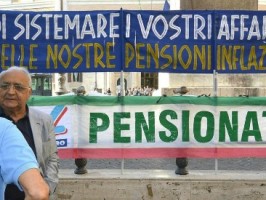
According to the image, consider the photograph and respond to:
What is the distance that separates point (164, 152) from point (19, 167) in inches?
185

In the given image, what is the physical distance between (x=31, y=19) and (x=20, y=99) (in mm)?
3161

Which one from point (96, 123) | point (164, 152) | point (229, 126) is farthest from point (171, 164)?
point (96, 123)

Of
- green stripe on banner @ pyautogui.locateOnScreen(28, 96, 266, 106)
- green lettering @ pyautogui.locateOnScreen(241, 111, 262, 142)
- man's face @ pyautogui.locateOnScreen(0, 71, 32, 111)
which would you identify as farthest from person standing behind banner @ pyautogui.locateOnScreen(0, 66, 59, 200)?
green lettering @ pyautogui.locateOnScreen(241, 111, 262, 142)

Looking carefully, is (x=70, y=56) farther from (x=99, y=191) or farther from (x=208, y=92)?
(x=208, y=92)

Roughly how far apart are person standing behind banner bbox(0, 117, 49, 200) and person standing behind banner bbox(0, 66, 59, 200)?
145cm

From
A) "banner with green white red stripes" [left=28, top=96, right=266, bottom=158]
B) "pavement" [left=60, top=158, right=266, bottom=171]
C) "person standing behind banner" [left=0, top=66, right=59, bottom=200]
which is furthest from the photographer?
"pavement" [left=60, top=158, right=266, bottom=171]

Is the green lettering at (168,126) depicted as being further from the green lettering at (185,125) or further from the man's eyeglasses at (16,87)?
the man's eyeglasses at (16,87)

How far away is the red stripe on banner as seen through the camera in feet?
21.1

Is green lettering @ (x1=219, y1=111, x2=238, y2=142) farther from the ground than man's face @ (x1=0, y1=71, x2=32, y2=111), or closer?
closer

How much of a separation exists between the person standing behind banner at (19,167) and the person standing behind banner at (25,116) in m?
1.45

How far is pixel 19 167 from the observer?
184 cm

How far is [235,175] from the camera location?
21.4 feet

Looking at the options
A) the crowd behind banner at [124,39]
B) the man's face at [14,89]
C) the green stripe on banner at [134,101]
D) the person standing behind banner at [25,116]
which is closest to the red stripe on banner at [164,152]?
the green stripe on banner at [134,101]

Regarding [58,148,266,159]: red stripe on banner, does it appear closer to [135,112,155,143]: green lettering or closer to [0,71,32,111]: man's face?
[135,112,155,143]: green lettering
